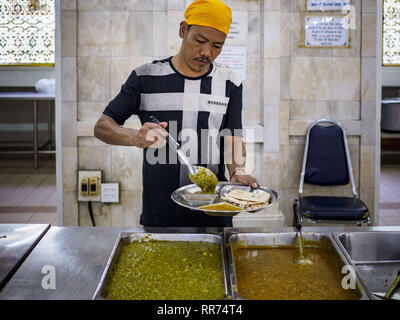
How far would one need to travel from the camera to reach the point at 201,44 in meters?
2.17

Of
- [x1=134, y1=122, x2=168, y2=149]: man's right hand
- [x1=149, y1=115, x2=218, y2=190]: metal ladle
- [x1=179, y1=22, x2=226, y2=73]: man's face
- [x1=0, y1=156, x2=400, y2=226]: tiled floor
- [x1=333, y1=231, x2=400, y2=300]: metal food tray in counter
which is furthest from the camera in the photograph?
[x1=0, y1=156, x2=400, y2=226]: tiled floor

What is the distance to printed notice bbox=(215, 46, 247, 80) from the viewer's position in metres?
3.69

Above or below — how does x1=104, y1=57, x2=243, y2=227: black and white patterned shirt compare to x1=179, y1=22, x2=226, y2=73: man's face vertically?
below

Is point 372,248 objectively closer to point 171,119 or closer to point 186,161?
point 186,161

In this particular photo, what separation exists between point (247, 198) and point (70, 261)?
72cm

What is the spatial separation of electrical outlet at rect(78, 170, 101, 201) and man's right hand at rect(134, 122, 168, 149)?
1.83 m

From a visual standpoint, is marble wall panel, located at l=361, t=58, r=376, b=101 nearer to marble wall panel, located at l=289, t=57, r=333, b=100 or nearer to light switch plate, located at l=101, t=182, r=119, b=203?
marble wall panel, located at l=289, t=57, r=333, b=100

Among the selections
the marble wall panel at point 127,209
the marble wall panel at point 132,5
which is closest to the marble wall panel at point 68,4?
the marble wall panel at point 132,5

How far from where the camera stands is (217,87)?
90.4 inches

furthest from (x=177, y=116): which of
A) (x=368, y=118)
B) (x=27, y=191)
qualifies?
(x=27, y=191)

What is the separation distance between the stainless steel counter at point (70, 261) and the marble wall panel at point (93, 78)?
6.51ft

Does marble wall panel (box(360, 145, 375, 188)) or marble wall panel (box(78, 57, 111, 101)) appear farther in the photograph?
marble wall panel (box(360, 145, 375, 188))

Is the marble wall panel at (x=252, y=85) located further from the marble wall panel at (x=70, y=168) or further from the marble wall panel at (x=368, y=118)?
the marble wall panel at (x=70, y=168)

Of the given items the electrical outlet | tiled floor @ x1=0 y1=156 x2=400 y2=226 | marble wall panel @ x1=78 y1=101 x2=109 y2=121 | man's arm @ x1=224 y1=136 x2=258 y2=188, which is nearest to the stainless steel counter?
man's arm @ x1=224 y1=136 x2=258 y2=188
